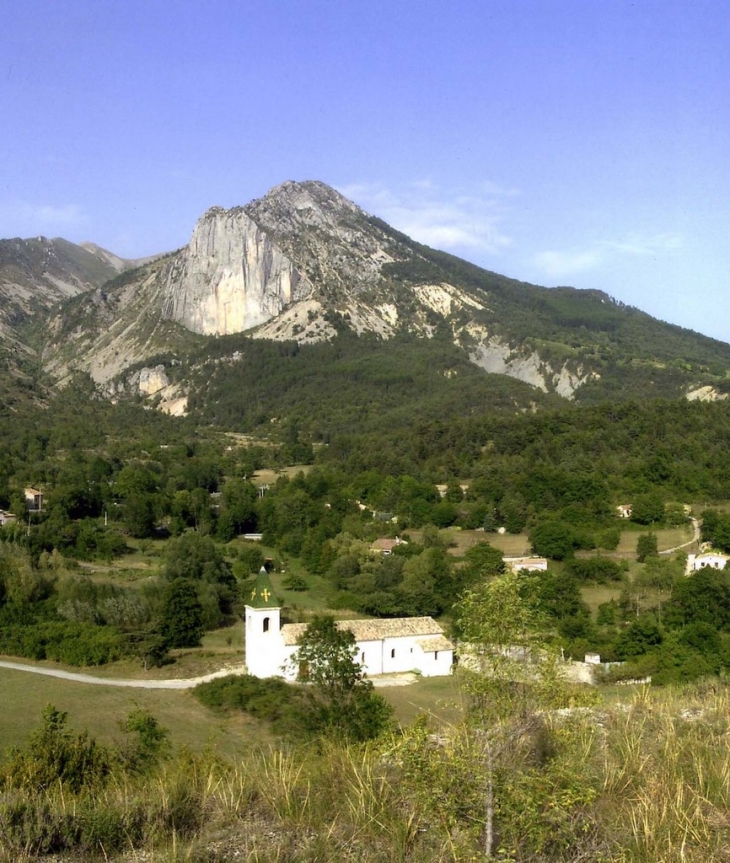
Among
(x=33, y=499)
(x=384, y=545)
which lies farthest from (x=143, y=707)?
(x=33, y=499)

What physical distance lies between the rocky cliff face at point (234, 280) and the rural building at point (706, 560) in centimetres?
10256

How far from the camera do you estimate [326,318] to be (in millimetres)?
126000

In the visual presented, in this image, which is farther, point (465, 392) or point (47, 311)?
point (47, 311)

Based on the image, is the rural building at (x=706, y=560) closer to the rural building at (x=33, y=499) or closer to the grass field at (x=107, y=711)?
the grass field at (x=107, y=711)

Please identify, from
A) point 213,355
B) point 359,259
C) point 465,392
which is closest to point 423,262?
point 359,259

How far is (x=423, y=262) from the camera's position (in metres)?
154

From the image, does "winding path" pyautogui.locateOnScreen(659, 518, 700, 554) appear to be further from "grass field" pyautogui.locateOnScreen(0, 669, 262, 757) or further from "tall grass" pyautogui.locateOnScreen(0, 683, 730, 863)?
"tall grass" pyautogui.locateOnScreen(0, 683, 730, 863)

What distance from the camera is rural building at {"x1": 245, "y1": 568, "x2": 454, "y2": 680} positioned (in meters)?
23.7

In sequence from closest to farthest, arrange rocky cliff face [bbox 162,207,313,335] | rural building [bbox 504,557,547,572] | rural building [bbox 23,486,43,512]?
rural building [bbox 504,557,547,572], rural building [bbox 23,486,43,512], rocky cliff face [bbox 162,207,313,335]

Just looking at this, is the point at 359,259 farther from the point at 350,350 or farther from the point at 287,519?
the point at 287,519

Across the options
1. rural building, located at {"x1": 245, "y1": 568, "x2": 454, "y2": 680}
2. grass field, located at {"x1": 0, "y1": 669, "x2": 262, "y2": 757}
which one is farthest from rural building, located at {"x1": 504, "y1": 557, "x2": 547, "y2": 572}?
grass field, located at {"x1": 0, "y1": 669, "x2": 262, "y2": 757}

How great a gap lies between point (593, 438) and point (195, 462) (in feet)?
93.4

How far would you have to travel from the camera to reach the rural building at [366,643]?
77.6 ft

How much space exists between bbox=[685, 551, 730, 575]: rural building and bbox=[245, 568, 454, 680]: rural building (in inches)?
538
